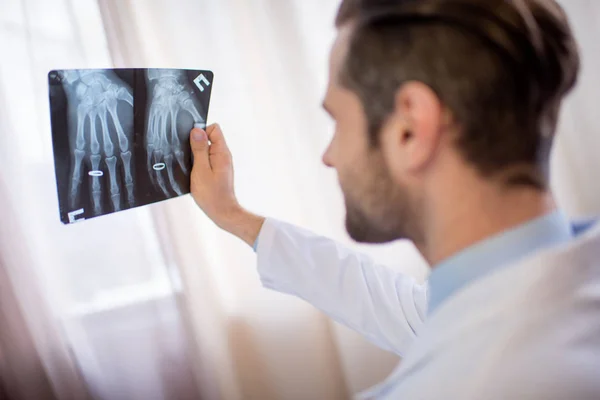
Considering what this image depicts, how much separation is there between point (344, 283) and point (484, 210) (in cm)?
38

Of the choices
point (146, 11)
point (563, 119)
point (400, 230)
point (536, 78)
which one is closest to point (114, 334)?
point (146, 11)

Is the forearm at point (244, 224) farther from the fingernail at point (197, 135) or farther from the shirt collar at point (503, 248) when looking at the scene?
the shirt collar at point (503, 248)

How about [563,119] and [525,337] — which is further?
[563,119]

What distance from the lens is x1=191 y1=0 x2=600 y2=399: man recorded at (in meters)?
0.54

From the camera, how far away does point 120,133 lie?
2.84 feet

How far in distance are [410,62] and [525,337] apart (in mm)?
323

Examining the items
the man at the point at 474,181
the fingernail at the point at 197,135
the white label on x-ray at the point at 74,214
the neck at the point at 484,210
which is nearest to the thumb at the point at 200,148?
the fingernail at the point at 197,135

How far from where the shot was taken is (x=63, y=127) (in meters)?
0.81

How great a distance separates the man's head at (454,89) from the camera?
59 centimetres

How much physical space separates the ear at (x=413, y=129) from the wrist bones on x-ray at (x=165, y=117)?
15.4 inches

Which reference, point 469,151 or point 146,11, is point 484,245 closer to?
point 469,151

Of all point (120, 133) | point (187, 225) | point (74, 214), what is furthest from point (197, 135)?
point (187, 225)

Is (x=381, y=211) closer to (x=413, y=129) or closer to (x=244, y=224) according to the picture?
(x=413, y=129)

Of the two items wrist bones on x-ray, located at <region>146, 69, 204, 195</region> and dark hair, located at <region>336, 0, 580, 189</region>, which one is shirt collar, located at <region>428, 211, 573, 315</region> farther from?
wrist bones on x-ray, located at <region>146, 69, 204, 195</region>
